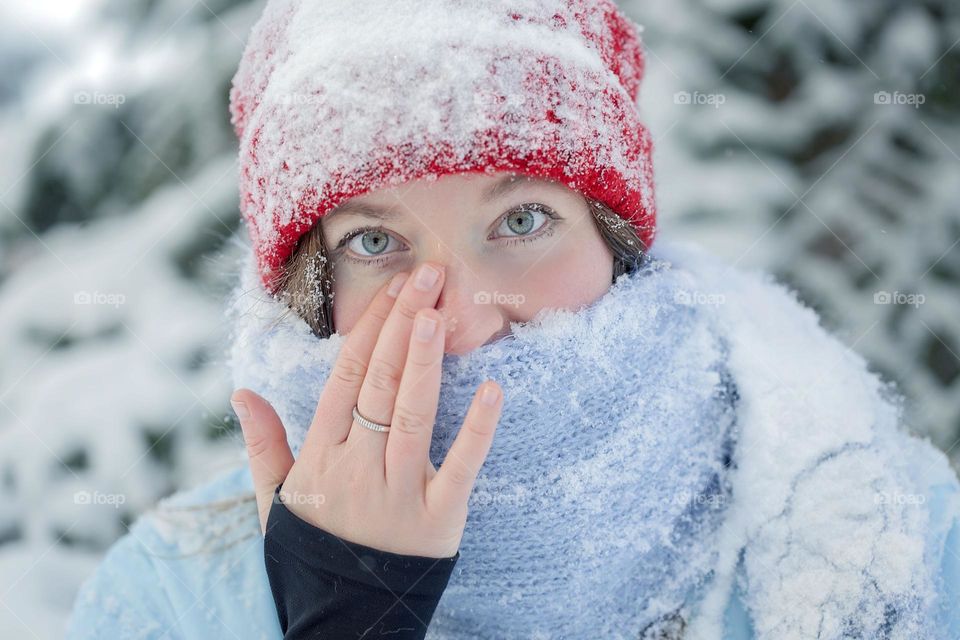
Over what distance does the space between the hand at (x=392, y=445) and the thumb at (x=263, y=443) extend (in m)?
0.06

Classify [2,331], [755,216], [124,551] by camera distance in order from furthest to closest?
[2,331] → [755,216] → [124,551]

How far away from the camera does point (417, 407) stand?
43.1 inches

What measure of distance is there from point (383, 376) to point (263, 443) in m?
0.28

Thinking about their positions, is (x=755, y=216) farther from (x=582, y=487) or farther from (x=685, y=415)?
(x=582, y=487)

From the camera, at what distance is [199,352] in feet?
8.38

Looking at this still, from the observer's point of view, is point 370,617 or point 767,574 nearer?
point 370,617

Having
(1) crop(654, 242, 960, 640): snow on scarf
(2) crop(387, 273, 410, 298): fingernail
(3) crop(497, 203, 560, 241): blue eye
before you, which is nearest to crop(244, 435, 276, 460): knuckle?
(2) crop(387, 273, 410, 298): fingernail

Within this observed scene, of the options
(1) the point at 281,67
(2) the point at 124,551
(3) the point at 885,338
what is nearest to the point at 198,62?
(1) the point at 281,67

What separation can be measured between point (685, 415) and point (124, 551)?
1203 millimetres

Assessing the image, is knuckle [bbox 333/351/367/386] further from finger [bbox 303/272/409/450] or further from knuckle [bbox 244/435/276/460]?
knuckle [bbox 244/435/276/460]

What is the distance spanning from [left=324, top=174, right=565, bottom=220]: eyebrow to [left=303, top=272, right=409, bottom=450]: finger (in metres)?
0.10

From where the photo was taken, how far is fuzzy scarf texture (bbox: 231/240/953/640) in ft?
3.88

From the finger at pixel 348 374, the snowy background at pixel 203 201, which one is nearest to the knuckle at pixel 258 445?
the finger at pixel 348 374

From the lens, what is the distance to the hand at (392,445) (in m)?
1.08
